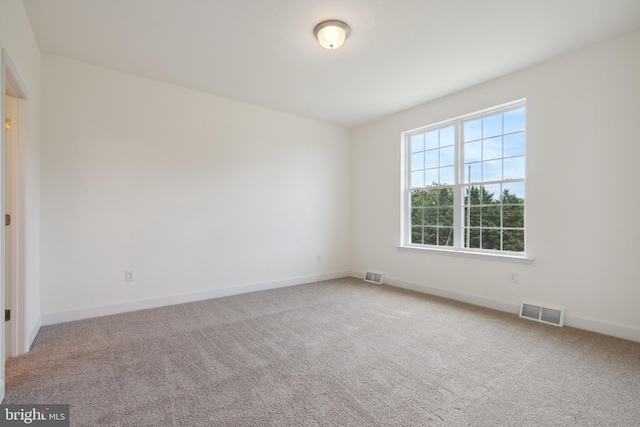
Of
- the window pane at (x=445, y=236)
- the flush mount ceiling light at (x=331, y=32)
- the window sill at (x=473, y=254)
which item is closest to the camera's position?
the flush mount ceiling light at (x=331, y=32)

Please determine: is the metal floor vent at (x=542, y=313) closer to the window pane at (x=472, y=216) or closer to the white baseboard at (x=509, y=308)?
the white baseboard at (x=509, y=308)

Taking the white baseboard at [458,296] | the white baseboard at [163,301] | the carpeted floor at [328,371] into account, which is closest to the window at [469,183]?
the white baseboard at [458,296]

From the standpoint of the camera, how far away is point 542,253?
131 inches

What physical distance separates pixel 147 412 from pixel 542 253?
12.5ft

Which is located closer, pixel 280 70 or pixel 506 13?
pixel 506 13

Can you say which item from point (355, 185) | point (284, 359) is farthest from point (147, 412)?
point (355, 185)

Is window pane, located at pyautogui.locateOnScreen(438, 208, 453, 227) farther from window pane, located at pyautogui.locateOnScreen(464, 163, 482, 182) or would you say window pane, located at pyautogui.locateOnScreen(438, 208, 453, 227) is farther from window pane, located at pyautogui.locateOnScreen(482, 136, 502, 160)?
window pane, located at pyautogui.locateOnScreen(482, 136, 502, 160)

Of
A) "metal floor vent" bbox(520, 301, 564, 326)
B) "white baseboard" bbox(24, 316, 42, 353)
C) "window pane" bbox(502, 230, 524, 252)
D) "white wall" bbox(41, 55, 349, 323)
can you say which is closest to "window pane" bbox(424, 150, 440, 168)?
"window pane" bbox(502, 230, 524, 252)

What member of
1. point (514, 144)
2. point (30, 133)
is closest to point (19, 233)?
point (30, 133)

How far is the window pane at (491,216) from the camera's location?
378 cm

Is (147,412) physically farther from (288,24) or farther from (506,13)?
(506,13)

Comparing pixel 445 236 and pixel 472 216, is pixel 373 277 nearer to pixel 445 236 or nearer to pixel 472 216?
pixel 445 236

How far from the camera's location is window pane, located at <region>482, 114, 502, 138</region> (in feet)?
12.5

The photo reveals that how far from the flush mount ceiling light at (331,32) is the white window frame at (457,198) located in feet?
7.25
